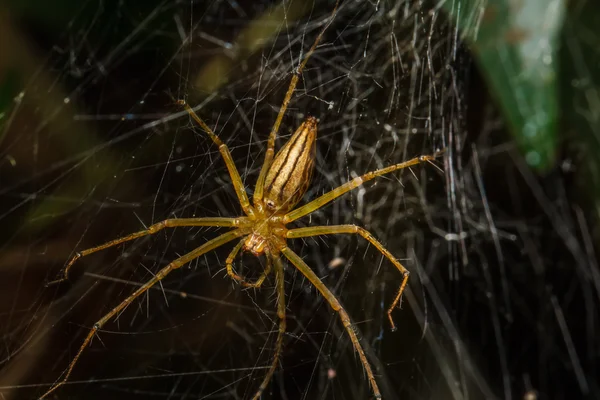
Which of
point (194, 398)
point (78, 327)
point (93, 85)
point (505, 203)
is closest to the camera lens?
Answer: point (78, 327)

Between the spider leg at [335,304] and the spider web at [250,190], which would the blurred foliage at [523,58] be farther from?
the spider leg at [335,304]

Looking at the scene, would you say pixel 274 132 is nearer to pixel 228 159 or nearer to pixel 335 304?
pixel 228 159

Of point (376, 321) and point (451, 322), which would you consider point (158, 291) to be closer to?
point (376, 321)

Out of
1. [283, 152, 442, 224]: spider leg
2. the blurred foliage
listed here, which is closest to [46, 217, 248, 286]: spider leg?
[283, 152, 442, 224]: spider leg

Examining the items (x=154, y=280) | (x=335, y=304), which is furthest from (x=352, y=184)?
(x=154, y=280)

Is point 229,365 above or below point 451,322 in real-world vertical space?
above

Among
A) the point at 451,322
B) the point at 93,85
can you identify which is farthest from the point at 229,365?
the point at 93,85

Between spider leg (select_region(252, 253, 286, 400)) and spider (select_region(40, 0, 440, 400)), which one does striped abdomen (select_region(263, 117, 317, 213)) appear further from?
spider leg (select_region(252, 253, 286, 400))
